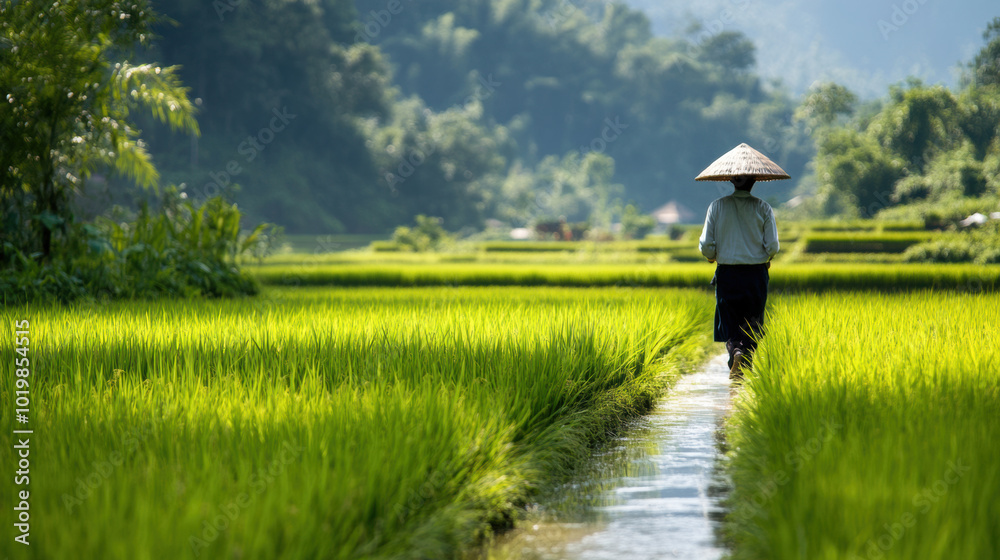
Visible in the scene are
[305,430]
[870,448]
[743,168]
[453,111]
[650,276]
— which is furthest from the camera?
[453,111]

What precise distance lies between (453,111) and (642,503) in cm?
6269

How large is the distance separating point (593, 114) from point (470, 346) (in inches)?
3046

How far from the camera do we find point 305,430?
2723 mm

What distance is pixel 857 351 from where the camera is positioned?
401 centimetres

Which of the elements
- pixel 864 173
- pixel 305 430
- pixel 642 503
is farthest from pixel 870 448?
pixel 864 173

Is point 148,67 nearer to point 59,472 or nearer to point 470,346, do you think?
point 470,346

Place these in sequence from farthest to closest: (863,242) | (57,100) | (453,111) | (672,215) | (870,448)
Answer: (672,215) → (453,111) → (863,242) → (57,100) → (870,448)

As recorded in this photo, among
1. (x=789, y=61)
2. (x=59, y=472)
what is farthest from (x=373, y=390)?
(x=789, y=61)

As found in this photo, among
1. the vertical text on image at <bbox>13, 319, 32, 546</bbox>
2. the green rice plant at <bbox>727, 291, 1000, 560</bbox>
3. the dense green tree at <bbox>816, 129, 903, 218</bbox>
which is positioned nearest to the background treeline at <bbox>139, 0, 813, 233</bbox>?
the dense green tree at <bbox>816, 129, 903, 218</bbox>

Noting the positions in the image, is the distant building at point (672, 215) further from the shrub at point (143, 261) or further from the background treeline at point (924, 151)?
the shrub at point (143, 261)

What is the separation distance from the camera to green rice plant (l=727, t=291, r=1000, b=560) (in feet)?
6.63

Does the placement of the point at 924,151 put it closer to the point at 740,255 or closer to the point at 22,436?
the point at 740,255

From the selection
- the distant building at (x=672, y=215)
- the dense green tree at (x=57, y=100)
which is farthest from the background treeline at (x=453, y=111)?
the dense green tree at (x=57, y=100)

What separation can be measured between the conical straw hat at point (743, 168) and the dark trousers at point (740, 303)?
0.61 meters
